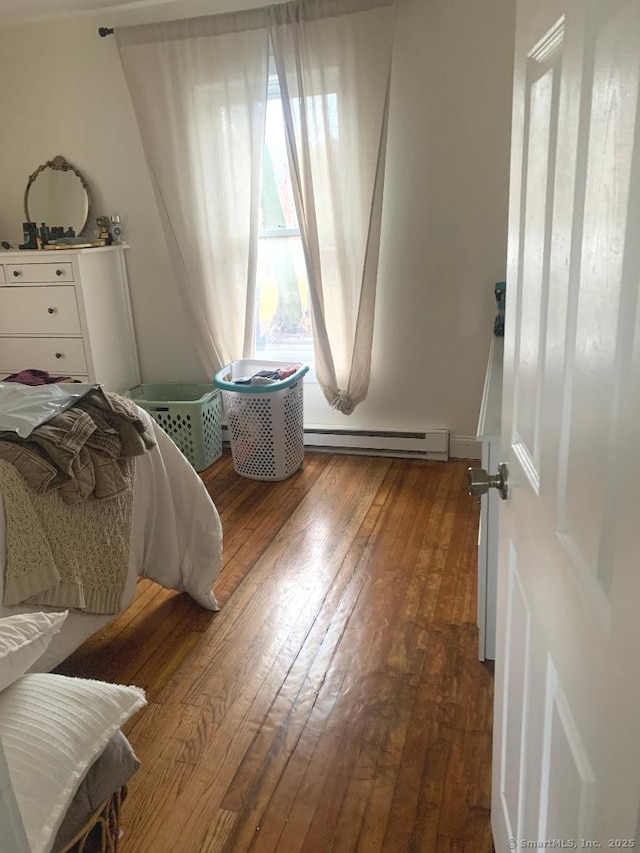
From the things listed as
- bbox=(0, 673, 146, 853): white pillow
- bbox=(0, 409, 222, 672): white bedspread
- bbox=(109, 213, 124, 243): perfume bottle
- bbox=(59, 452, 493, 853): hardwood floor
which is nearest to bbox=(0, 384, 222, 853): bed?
bbox=(0, 673, 146, 853): white pillow

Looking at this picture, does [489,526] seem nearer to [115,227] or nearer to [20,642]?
[20,642]

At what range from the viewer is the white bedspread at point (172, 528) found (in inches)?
84.4

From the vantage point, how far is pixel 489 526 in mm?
1831

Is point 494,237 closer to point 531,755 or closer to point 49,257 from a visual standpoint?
point 49,257

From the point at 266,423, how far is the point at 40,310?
54.5 inches

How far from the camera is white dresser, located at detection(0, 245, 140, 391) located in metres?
3.43

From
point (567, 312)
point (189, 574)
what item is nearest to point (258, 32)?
point (189, 574)

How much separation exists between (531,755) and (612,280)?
71cm

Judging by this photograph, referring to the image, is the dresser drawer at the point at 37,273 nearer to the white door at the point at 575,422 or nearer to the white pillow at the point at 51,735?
the white pillow at the point at 51,735

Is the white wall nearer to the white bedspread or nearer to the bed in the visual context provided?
the white bedspread

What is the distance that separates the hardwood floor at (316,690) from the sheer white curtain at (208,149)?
122cm

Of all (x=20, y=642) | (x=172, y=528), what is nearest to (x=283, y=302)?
(x=172, y=528)

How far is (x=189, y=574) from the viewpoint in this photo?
7.50 feet

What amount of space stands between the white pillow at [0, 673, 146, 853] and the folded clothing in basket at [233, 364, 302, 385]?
2209 millimetres
